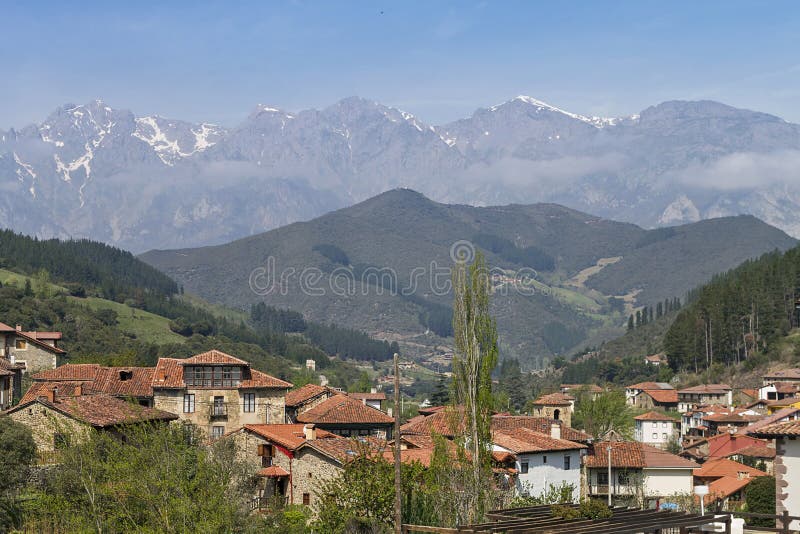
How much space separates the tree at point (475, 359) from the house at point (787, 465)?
13.8 meters

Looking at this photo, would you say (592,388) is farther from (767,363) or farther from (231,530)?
(231,530)

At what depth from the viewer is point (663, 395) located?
171 metres

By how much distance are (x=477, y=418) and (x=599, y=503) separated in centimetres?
1695

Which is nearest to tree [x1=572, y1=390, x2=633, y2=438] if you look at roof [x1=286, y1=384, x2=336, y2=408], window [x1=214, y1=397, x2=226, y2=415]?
roof [x1=286, y1=384, x2=336, y2=408]

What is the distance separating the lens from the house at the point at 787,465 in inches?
1213

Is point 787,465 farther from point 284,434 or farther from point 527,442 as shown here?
point 284,434

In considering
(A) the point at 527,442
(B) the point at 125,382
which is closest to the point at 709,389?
(A) the point at 527,442

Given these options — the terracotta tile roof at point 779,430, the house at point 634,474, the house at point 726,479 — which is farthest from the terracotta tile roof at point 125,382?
the terracotta tile roof at point 779,430

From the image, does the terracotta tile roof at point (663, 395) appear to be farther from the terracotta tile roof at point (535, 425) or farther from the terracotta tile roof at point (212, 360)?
the terracotta tile roof at point (212, 360)

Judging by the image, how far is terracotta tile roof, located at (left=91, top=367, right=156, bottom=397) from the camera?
251ft

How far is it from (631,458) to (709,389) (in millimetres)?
91101

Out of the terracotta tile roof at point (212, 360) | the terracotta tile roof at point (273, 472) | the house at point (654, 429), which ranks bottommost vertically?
the house at point (654, 429)

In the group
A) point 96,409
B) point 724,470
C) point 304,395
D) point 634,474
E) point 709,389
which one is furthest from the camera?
point 709,389

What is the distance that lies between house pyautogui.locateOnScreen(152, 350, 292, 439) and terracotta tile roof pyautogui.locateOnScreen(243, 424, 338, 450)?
1127 cm
